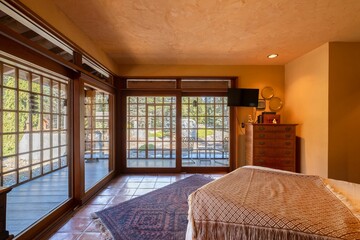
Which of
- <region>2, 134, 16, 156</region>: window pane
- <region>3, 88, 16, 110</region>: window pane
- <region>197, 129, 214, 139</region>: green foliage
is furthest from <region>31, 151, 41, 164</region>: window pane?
<region>197, 129, 214, 139</region>: green foliage

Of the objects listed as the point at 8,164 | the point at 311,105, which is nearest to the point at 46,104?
the point at 8,164

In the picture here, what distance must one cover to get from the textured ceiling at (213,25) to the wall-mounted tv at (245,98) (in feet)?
2.29

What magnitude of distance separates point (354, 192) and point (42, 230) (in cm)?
294

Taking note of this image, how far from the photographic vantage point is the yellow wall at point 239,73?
151 inches

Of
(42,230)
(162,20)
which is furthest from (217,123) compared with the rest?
(42,230)

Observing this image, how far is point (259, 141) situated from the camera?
129 inches

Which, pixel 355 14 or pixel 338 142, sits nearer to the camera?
pixel 355 14

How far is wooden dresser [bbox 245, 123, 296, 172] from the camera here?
3250 millimetres

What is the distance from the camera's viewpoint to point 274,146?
129 inches

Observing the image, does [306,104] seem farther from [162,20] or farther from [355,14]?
[162,20]

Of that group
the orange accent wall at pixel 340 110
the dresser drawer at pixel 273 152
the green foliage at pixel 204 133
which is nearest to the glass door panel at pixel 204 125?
the green foliage at pixel 204 133

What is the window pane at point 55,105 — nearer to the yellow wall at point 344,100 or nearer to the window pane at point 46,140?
the window pane at point 46,140

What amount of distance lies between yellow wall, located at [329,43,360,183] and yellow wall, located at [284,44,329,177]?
8 cm

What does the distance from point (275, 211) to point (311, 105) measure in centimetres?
268
